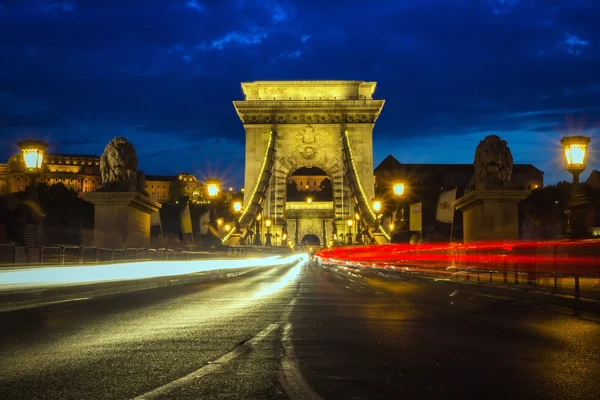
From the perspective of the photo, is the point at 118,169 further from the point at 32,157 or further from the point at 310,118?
the point at 310,118

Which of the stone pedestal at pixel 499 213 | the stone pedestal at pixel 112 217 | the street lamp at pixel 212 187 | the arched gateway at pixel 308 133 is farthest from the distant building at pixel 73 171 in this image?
the stone pedestal at pixel 499 213

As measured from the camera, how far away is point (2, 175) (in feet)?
568

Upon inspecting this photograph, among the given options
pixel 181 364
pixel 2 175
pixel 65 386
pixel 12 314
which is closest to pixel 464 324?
pixel 181 364

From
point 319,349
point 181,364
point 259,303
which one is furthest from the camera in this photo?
point 259,303

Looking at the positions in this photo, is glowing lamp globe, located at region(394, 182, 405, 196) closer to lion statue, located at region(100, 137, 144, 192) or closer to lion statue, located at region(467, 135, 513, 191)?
lion statue, located at region(467, 135, 513, 191)

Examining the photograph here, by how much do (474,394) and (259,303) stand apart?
9810 millimetres

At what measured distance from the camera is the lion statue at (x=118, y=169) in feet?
89.6

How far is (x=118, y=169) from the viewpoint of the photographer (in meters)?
27.4

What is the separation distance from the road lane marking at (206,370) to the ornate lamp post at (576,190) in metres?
8.85

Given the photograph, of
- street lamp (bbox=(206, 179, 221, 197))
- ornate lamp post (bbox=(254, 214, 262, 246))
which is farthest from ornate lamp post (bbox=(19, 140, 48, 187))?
ornate lamp post (bbox=(254, 214, 262, 246))

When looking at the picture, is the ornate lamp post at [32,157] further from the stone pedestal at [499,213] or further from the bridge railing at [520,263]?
the stone pedestal at [499,213]

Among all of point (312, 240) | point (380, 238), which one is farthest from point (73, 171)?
point (380, 238)

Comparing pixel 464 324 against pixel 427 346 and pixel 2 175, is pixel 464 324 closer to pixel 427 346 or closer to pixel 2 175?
→ pixel 427 346

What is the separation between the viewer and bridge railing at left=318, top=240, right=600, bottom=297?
15.9 m
